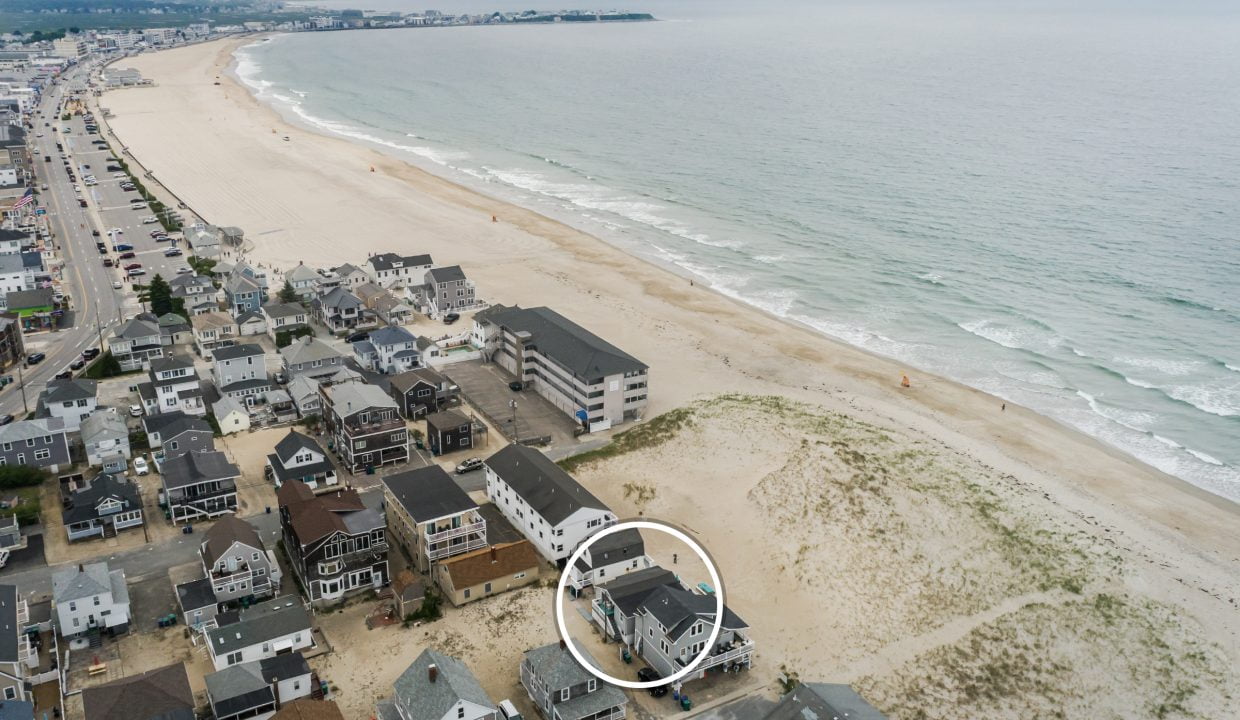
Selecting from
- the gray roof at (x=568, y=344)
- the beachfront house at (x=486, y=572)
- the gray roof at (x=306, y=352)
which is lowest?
the beachfront house at (x=486, y=572)

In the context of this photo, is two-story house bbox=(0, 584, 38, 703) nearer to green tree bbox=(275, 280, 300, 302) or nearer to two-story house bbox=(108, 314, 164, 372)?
two-story house bbox=(108, 314, 164, 372)

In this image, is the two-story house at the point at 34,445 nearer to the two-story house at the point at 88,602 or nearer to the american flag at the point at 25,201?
the two-story house at the point at 88,602

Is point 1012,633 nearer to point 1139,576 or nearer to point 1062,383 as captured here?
point 1139,576

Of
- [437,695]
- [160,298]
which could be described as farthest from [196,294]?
[437,695]

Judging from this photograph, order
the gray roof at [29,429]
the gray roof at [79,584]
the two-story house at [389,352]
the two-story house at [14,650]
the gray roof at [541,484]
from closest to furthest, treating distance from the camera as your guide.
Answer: the two-story house at [14,650], the gray roof at [79,584], the gray roof at [541,484], the gray roof at [29,429], the two-story house at [389,352]

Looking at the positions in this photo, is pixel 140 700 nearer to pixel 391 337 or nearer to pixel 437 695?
pixel 437 695

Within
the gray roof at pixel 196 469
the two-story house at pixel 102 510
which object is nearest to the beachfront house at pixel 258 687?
the gray roof at pixel 196 469

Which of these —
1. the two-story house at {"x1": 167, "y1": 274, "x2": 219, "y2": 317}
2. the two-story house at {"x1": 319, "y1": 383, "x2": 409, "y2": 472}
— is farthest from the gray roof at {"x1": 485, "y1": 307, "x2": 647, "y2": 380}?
the two-story house at {"x1": 167, "y1": 274, "x2": 219, "y2": 317}
